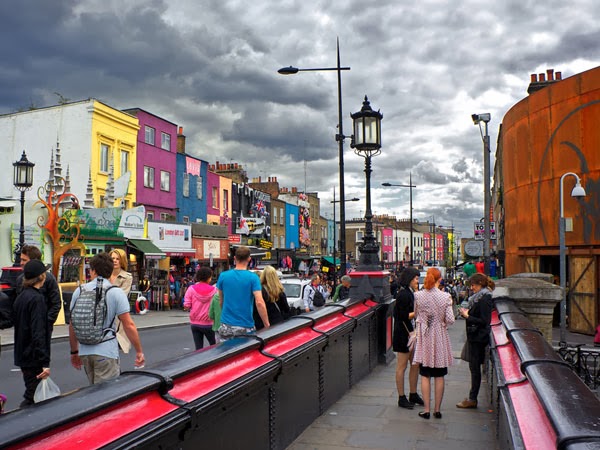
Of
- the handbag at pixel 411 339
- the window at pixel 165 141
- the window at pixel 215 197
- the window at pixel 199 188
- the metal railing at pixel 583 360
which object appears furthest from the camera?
the window at pixel 215 197

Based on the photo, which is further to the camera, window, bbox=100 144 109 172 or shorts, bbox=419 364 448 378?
window, bbox=100 144 109 172

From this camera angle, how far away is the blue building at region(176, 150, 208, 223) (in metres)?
36.0

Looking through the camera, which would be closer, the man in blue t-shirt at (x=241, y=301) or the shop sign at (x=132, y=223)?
the man in blue t-shirt at (x=241, y=301)

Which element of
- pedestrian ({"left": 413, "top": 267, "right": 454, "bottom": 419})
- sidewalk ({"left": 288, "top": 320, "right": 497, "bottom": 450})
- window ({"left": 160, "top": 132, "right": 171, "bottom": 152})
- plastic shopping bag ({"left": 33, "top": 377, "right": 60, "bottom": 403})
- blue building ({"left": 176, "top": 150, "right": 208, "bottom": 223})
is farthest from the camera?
blue building ({"left": 176, "top": 150, "right": 208, "bottom": 223})

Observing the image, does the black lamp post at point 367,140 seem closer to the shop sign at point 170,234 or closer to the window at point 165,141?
the shop sign at point 170,234

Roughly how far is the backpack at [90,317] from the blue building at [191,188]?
102ft

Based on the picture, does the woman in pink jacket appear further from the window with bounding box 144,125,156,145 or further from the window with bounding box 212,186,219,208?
the window with bounding box 212,186,219,208

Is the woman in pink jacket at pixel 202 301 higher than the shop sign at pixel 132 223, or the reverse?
the shop sign at pixel 132 223

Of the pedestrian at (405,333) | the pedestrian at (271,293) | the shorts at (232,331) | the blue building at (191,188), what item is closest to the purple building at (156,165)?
the blue building at (191,188)

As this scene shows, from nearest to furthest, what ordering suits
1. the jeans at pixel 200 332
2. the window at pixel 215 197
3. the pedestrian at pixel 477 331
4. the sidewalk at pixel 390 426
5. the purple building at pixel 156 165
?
the sidewalk at pixel 390 426, the pedestrian at pixel 477 331, the jeans at pixel 200 332, the purple building at pixel 156 165, the window at pixel 215 197

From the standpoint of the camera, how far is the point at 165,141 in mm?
34469

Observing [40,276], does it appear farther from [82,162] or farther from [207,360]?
[82,162]

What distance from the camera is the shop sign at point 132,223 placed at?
2589 cm

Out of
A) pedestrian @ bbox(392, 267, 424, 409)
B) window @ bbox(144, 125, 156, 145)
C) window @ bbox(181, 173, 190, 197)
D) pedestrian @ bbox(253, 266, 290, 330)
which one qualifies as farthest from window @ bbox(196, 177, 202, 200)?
pedestrian @ bbox(392, 267, 424, 409)
